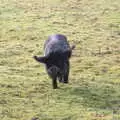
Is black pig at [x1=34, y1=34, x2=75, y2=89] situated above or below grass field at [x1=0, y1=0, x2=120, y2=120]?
above

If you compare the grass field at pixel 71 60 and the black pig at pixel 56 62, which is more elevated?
the black pig at pixel 56 62

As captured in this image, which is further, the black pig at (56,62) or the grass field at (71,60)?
the black pig at (56,62)

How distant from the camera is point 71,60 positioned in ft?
75.4

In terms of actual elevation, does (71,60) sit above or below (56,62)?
below

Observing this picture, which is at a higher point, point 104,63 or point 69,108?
point 69,108

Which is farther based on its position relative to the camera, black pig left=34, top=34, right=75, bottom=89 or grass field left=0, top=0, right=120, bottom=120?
black pig left=34, top=34, right=75, bottom=89

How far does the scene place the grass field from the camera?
14.4 metres

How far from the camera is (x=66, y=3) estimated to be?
37.8 m

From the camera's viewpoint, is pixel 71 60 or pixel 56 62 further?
pixel 71 60

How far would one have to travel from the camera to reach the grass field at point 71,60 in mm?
14359

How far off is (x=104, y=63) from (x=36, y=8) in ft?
48.9

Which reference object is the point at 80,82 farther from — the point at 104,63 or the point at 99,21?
the point at 99,21

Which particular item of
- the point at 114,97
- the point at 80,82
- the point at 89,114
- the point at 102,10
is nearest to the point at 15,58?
the point at 80,82

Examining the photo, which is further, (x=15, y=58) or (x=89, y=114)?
(x=15, y=58)
